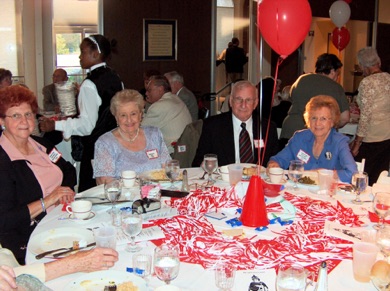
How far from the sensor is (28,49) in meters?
6.67

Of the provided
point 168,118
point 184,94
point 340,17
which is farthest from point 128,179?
point 340,17

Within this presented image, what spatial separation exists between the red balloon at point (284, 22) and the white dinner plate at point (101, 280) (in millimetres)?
2065

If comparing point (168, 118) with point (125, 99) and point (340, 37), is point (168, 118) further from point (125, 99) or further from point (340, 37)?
point (340, 37)

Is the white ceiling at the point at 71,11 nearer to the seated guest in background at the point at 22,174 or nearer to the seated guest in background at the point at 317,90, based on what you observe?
the seated guest in background at the point at 317,90

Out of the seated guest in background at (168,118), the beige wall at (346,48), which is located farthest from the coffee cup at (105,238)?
the beige wall at (346,48)

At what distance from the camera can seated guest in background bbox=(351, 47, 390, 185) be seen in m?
4.77

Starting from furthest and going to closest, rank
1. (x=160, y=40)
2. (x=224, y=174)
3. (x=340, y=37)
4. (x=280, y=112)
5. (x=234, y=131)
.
Answer: (x=340, y=37) < (x=160, y=40) < (x=280, y=112) < (x=234, y=131) < (x=224, y=174)

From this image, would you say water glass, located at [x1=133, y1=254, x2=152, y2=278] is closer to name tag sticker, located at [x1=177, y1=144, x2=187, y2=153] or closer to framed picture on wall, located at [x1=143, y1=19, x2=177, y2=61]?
name tag sticker, located at [x1=177, y1=144, x2=187, y2=153]

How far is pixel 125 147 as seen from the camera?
316 cm

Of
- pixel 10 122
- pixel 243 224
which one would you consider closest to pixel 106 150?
pixel 10 122

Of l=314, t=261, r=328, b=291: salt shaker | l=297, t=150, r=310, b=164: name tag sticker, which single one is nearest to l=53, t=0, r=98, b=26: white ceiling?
l=297, t=150, r=310, b=164: name tag sticker

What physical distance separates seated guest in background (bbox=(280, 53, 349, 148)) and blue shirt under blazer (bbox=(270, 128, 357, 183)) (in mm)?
1431

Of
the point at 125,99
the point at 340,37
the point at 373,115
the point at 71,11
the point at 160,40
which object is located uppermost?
the point at 71,11

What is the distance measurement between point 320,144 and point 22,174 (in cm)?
198
